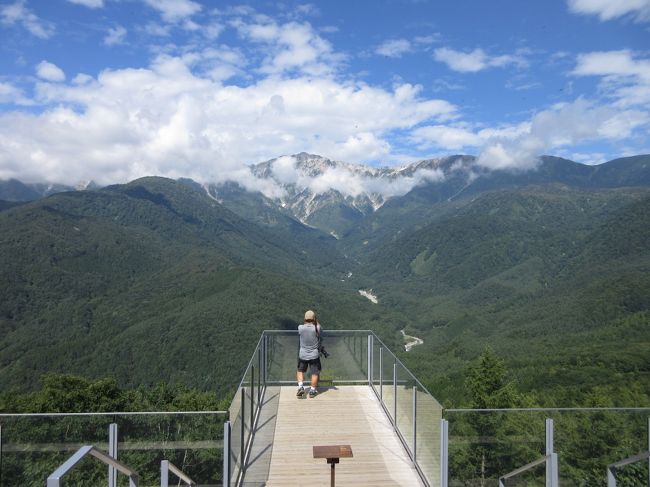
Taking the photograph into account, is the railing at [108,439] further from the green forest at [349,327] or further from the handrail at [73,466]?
the handrail at [73,466]

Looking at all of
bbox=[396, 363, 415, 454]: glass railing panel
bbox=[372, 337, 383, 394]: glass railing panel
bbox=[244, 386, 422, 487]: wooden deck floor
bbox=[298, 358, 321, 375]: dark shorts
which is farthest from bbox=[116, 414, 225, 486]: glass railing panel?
bbox=[372, 337, 383, 394]: glass railing panel

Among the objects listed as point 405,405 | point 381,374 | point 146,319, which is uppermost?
point 381,374

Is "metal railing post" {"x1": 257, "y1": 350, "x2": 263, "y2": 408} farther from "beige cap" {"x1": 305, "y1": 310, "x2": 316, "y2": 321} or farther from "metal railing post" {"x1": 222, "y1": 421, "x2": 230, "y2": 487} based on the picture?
"metal railing post" {"x1": 222, "y1": 421, "x2": 230, "y2": 487}

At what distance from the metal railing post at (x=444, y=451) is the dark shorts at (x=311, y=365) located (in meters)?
5.28

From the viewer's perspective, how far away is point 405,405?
9.60 m

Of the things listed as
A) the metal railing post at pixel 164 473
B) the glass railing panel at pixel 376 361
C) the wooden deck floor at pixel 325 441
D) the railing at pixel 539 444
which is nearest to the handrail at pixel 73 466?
the metal railing post at pixel 164 473

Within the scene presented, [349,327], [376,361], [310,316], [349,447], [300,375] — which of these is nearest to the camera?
[349,447]

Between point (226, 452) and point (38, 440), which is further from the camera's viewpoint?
point (38, 440)

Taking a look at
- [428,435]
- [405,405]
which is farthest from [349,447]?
[405,405]

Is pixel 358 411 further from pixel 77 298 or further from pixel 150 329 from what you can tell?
pixel 77 298

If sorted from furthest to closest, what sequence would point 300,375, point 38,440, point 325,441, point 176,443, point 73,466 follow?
1. point 300,375
2. point 325,441
3. point 176,443
4. point 38,440
5. point 73,466

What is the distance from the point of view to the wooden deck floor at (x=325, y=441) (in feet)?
26.6

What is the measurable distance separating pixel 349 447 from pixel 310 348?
17.8 feet

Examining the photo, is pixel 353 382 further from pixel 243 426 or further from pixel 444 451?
pixel 444 451
